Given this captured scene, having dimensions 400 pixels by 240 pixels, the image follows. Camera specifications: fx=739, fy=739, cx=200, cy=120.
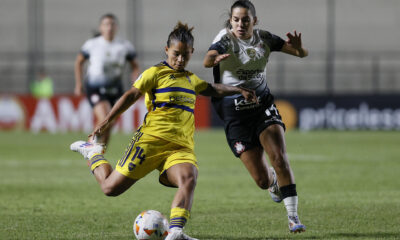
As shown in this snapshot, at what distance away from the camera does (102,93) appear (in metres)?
12.9

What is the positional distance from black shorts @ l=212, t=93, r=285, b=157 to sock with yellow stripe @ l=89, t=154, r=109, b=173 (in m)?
1.41

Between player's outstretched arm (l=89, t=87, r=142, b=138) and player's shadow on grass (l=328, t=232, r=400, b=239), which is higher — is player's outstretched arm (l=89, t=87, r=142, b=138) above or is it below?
above

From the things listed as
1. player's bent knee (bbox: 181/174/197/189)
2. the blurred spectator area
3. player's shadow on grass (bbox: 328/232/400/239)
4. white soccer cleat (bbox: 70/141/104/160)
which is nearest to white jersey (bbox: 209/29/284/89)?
white soccer cleat (bbox: 70/141/104/160)

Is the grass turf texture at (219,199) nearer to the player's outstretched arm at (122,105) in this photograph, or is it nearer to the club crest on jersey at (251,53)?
the player's outstretched arm at (122,105)

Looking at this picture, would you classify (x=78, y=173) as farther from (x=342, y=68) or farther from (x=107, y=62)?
(x=342, y=68)

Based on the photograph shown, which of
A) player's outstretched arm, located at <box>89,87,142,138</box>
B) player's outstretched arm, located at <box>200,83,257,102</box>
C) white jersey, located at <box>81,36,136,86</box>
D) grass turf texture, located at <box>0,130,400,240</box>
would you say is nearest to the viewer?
player's outstretched arm, located at <box>89,87,142,138</box>

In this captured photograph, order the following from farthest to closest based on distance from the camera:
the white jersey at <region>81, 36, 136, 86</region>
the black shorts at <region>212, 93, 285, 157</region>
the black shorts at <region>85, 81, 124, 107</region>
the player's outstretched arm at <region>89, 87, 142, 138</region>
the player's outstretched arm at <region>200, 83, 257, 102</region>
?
1. the white jersey at <region>81, 36, 136, 86</region>
2. the black shorts at <region>85, 81, 124, 107</region>
3. the black shorts at <region>212, 93, 285, 157</region>
4. the player's outstretched arm at <region>200, 83, 257, 102</region>
5. the player's outstretched arm at <region>89, 87, 142, 138</region>

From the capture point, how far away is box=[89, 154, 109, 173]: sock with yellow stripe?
7277 mm

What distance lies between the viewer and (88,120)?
1000 inches

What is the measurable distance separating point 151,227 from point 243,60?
7.06 feet

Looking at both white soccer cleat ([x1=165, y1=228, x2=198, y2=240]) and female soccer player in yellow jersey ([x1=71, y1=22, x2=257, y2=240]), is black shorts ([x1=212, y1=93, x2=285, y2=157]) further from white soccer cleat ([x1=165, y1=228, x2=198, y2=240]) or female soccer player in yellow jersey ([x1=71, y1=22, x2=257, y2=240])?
white soccer cleat ([x1=165, y1=228, x2=198, y2=240])

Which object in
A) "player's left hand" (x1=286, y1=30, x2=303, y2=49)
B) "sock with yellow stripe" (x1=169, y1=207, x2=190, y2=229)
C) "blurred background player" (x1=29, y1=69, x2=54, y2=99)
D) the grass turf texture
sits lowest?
"blurred background player" (x1=29, y1=69, x2=54, y2=99)

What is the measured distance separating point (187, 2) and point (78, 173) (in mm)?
20235

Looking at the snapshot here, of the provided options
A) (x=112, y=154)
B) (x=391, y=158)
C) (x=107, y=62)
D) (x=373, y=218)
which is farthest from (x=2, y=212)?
(x=391, y=158)
